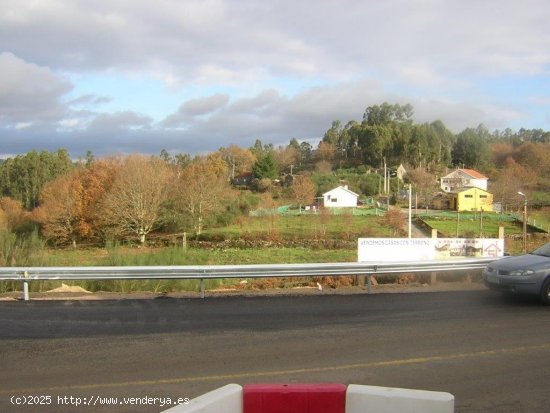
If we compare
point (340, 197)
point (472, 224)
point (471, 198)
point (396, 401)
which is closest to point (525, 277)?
point (396, 401)

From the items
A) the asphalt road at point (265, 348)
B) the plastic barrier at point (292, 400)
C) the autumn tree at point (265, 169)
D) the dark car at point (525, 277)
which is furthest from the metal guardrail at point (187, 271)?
the autumn tree at point (265, 169)

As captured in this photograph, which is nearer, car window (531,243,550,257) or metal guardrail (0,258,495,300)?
car window (531,243,550,257)

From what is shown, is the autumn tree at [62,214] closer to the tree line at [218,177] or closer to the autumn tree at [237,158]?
the tree line at [218,177]

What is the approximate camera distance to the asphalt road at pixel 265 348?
5637 mm

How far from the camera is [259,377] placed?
19.7 ft

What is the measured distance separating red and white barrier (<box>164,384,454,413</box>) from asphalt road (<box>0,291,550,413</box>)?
5.45 feet

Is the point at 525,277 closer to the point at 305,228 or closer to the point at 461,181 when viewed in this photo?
the point at 305,228

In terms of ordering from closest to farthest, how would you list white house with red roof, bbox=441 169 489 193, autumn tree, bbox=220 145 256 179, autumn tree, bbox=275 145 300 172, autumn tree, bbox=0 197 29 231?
autumn tree, bbox=0 197 29 231, white house with red roof, bbox=441 169 489 193, autumn tree, bbox=220 145 256 179, autumn tree, bbox=275 145 300 172

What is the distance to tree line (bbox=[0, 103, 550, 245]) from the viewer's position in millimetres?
54000

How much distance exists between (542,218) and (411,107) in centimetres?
9589

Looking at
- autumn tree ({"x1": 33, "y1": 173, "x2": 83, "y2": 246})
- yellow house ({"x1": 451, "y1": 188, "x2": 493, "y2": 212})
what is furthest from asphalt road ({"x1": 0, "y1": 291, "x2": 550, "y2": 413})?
yellow house ({"x1": 451, "y1": 188, "x2": 493, "y2": 212})

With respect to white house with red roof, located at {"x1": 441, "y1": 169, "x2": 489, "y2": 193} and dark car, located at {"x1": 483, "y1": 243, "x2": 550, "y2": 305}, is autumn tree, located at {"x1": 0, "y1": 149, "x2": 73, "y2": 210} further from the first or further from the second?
dark car, located at {"x1": 483, "y1": 243, "x2": 550, "y2": 305}

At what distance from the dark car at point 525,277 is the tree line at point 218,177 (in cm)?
2152

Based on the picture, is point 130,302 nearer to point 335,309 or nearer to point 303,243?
point 335,309
